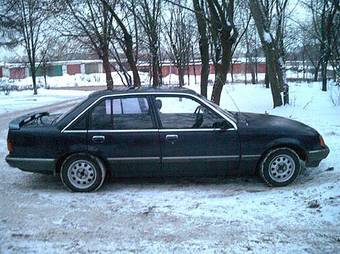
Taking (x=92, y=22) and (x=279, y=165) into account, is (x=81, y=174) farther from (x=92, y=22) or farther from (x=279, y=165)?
(x=92, y=22)

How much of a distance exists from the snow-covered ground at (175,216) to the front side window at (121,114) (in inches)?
37.6

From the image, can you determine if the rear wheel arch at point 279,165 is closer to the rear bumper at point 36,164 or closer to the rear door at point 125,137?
the rear door at point 125,137

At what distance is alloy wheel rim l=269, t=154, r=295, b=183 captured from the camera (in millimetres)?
6938

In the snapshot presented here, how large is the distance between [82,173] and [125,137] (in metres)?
0.83

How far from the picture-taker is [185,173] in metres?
7.00

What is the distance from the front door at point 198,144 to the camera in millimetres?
6863

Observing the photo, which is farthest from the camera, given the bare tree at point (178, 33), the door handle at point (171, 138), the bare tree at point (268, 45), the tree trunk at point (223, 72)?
the bare tree at point (178, 33)

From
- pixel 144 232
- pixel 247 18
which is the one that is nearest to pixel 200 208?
pixel 144 232

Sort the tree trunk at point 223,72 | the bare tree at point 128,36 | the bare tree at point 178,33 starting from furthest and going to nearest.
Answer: the bare tree at point 178,33 < the bare tree at point 128,36 < the tree trunk at point 223,72

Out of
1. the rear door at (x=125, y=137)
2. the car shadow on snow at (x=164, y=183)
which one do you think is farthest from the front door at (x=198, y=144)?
the car shadow on snow at (x=164, y=183)

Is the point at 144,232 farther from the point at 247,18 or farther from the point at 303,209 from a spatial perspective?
the point at 247,18

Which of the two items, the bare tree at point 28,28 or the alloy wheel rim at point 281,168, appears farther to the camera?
the bare tree at point 28,28

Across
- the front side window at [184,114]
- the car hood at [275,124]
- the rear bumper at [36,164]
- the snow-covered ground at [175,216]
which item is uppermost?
the front side window at [184,114]

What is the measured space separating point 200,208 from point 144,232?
3.40ft
